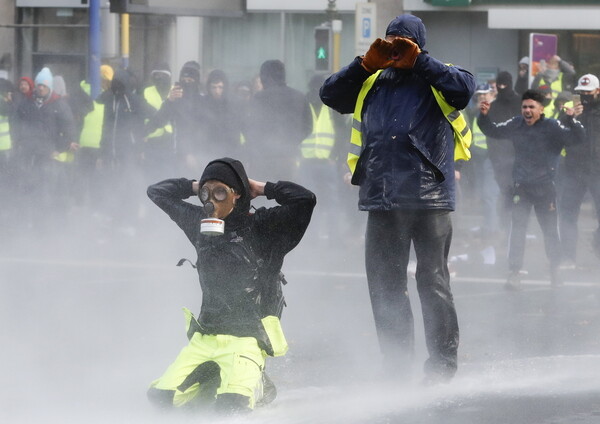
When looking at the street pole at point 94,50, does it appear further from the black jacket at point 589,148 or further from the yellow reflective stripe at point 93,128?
the black jacket at point 589,148

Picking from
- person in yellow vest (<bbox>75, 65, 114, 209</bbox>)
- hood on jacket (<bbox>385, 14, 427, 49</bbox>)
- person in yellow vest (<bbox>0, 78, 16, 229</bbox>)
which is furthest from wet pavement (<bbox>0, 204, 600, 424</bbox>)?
person in yellow vest (<bbox>75, 65, 114, 209</bbox>)

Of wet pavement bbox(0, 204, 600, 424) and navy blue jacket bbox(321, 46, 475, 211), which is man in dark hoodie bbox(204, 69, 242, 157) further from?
navy blue jacket bbox(321, 46, 475, 211)

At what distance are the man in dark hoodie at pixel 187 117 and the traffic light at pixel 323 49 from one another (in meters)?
4.45

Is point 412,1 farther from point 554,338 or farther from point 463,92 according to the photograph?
point 463,92

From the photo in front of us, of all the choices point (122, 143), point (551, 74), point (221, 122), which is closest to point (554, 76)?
point (551, 74)

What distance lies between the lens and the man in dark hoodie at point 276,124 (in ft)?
42.5

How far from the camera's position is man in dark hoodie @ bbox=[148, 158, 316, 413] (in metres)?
5.54

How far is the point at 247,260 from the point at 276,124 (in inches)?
290

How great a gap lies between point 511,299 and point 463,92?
13.6 feet

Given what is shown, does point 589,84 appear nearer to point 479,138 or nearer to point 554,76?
Result: point 479,138

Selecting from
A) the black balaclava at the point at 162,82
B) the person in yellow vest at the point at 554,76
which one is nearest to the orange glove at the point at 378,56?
the black balaclava at the point at 162,82

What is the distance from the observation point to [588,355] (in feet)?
24.0

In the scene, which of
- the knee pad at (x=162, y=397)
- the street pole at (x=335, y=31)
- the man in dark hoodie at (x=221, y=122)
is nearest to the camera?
the knee pad at (x=162, y=397)

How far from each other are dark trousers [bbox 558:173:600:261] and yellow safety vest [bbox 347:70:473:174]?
18.9ft
